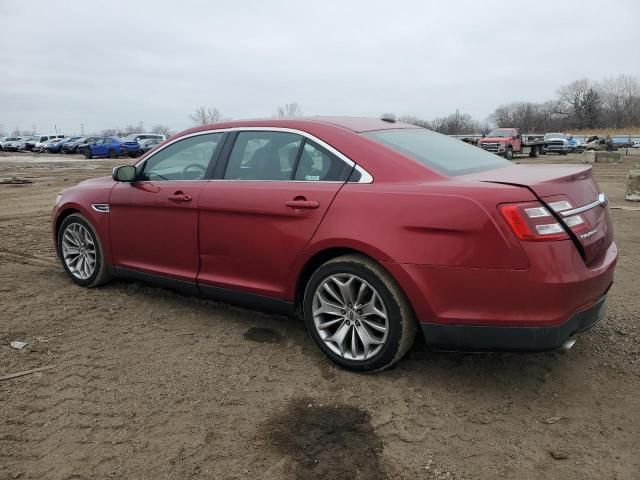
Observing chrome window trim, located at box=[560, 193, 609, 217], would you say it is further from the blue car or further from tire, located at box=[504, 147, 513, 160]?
the blue car

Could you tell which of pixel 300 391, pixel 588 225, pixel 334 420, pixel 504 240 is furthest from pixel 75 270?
pixel 588 225

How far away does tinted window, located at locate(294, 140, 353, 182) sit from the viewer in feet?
11.2

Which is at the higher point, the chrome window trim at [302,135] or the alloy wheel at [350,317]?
the chrome window trim at [302,135]

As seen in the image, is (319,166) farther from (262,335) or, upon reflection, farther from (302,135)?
(262,335)

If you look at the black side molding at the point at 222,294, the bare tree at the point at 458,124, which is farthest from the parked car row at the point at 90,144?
the bare tree at the point at 458,124

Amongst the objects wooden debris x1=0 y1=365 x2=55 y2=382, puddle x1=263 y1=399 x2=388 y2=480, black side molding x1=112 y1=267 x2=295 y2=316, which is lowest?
puddle x1=263 y1=399 x2=388 y2=480

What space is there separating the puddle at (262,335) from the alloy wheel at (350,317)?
1.94 feet

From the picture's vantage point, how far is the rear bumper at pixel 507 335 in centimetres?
281

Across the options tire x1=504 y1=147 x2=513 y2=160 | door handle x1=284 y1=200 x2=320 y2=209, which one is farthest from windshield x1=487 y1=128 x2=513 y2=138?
door handle x1=284 y1=200 x2=320 y2=209

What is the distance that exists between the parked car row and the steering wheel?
62.7ft

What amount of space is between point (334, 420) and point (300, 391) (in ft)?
1.21

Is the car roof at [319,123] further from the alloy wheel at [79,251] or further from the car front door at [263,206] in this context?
the alloy wheel at [79,251]

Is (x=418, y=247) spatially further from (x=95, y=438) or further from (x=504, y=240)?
(x=95, y=438)

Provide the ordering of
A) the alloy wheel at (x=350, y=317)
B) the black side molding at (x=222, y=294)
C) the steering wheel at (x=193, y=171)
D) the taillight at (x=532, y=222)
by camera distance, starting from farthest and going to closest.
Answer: the steering wheel at (x=193, y=171)
the black side molding at (x=222, y=294)
the alloy wheel at (x=350, y=317)
the taillight at (x=532, y=222)
